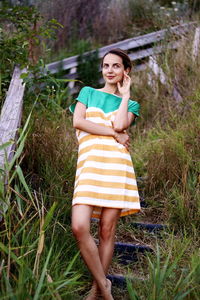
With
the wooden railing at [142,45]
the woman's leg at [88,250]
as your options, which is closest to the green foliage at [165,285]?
the woman's leg at [88,250]

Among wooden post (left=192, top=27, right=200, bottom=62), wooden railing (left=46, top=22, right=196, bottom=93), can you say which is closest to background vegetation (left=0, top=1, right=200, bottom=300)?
wooden post (left=192, top=27, right=200, bottom=62)

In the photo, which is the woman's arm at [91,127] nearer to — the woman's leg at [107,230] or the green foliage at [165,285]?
the woman's leg at [107,230]

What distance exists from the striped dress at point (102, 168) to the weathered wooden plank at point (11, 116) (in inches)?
18.2

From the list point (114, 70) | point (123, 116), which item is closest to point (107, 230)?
point (123, 116)

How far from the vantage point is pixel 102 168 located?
2.68 meters

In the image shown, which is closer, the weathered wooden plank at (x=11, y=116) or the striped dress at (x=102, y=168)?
the striped dress at (x=102, y=168)

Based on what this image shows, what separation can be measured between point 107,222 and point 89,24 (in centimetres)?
757

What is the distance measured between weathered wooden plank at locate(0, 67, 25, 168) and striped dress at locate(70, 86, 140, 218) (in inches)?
18.2

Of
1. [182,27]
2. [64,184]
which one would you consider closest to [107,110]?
[64,184]

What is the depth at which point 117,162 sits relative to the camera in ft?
8.93

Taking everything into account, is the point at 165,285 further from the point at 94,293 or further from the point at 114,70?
the point at 114,70

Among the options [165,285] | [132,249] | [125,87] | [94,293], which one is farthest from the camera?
[132,249]

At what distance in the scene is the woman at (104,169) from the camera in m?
2.52

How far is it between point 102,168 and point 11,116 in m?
0.94
